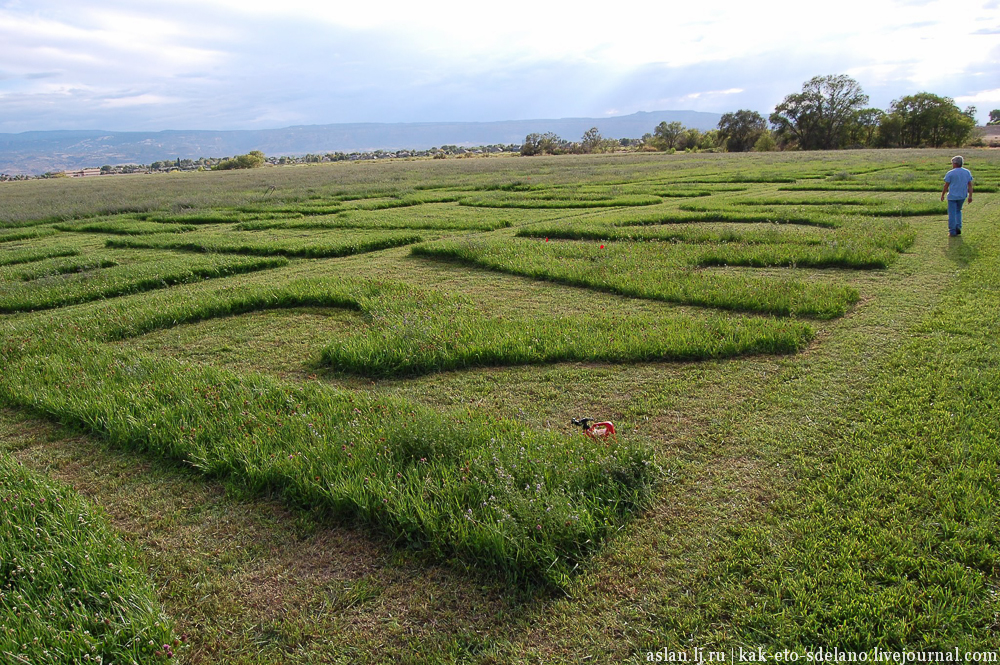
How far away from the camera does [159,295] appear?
1180 centimetres

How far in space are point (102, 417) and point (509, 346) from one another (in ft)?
14.1

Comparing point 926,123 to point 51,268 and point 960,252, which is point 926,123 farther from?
point 51,268

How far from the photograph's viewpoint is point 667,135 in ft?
387

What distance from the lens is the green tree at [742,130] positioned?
98875mm

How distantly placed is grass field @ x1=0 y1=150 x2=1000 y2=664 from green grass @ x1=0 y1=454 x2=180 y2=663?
2 centimetres

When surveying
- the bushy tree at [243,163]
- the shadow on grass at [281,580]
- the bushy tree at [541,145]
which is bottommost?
the shadow on grass at [281,580]

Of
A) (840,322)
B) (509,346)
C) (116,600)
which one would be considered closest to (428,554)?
(116,600)

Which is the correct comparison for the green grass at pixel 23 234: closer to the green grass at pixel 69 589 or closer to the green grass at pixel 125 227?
the green grass at pixel 125 227

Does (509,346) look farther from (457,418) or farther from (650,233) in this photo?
(650,233)

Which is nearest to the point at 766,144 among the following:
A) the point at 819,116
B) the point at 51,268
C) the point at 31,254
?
the point at 819,116

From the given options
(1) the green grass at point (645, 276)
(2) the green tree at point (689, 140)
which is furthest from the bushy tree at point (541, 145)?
(1) the green grass at point (645, 276)

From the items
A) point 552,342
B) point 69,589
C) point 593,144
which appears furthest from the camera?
point 593,144

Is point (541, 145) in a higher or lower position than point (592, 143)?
lower

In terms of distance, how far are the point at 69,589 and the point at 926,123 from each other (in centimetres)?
10353
